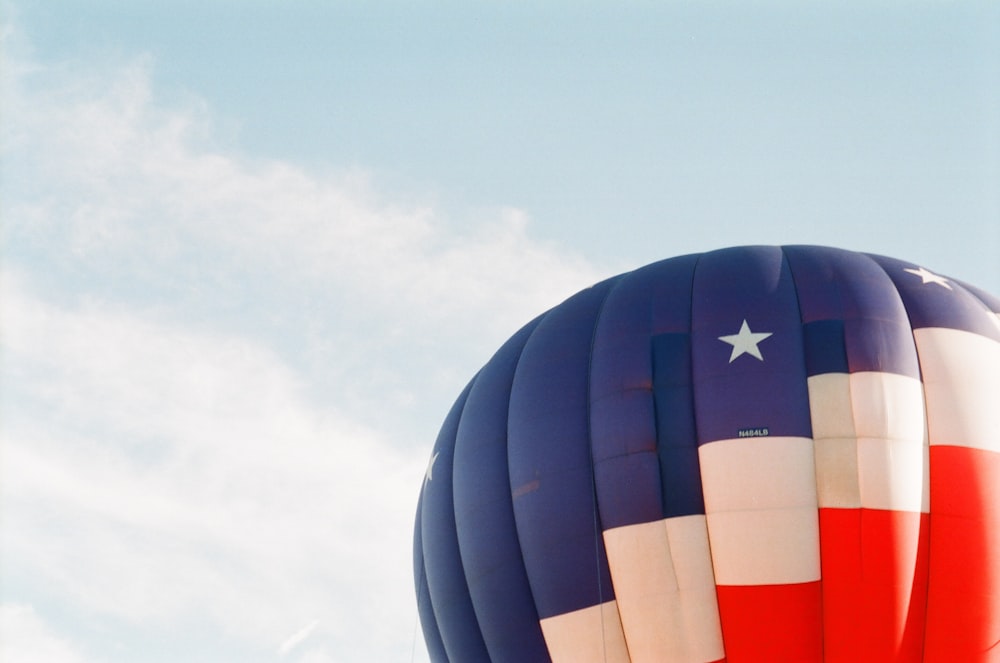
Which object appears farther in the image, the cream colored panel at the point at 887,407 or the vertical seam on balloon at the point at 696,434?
the cream colored panel at the point at 887,407

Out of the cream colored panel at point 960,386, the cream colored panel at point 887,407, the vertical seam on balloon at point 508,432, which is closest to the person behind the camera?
the cream colored panel at point 887,407

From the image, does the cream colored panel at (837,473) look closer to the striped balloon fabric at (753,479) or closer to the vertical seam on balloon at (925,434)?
the striped balloon fabric at (753,479)

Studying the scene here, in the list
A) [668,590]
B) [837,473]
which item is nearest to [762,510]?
[837,473]

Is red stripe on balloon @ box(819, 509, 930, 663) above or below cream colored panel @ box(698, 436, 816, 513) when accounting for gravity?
below

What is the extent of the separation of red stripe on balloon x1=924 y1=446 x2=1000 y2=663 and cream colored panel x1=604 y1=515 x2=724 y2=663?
2.02 m

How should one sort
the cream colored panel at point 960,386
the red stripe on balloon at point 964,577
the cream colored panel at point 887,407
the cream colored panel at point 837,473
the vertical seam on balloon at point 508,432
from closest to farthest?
1. the red stripe on balloon at point 964,577
2. the cream colored panel at point 837,473
3. the cream colored panel at point 887,407
4. the cream colored panel at point 960,386
5. the vertical seam on balloon at point 508,432

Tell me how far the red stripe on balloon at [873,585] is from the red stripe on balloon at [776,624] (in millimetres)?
124

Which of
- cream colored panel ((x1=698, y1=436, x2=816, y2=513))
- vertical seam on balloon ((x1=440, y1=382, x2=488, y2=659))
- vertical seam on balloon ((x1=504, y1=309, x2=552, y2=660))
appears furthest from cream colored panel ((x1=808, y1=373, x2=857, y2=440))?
vertical seam on balloon ((x1=440, y1=382, x2=488, y2=659))

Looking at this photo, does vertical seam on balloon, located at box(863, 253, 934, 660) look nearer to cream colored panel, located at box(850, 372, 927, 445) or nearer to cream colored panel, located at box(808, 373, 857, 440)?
cream colored panel, located at box(850, 372, 927, 445)

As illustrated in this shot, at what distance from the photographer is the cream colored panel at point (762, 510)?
13461mm

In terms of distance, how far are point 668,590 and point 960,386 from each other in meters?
3.46

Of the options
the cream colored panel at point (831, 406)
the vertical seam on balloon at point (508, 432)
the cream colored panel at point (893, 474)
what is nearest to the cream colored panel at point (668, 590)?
the vertical seam on balloon at point (508, 432)

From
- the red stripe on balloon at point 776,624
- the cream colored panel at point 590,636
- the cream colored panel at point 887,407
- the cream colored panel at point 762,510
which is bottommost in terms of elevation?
the red stripe on balloon at point 776,624

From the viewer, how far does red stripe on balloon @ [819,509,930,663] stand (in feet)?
43.6
